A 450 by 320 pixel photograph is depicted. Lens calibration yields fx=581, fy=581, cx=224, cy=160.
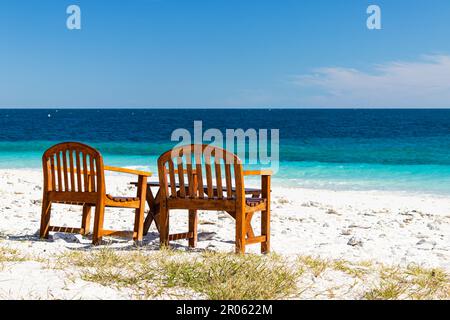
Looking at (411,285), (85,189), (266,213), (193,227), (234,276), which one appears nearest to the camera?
(234,276)

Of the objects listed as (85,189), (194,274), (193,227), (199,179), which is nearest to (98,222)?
(85,189)

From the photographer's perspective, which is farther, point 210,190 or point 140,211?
point 140,211

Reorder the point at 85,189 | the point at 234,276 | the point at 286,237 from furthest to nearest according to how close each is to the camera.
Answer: the point at 286,237 → the point at 85,189 → the point at 234,276

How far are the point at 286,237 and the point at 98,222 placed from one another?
252cm

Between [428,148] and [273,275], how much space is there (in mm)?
33122

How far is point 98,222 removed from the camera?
641 cm

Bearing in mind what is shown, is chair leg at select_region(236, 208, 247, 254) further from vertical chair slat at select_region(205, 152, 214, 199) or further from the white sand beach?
the white sand beach

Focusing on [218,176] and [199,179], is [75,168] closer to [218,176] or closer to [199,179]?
[199,179]

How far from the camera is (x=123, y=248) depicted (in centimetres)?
636

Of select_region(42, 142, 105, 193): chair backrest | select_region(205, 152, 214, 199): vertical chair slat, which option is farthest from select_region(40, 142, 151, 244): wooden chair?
select_region(205, 152, 214, 199): vertical chair slat

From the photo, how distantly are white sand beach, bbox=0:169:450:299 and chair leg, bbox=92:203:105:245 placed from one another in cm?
15

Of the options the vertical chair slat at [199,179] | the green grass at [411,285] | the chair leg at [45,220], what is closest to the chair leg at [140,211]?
the vertical chair slat at [199,179]
